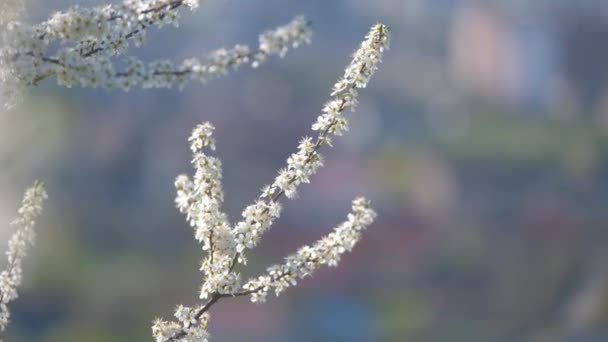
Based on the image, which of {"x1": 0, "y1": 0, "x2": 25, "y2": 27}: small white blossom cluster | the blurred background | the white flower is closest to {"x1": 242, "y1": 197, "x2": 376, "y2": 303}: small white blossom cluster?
the white flower

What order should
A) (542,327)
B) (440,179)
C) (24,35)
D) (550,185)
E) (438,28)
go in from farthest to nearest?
(438,28) → (440,179) → (550,185) → (542,327) → (24,35)

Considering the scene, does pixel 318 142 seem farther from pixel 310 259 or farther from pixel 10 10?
pixel 10 10

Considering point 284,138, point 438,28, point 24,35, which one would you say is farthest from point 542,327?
point 438,28

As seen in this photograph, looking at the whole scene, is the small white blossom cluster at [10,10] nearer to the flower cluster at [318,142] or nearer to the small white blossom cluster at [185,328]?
the flower cluster at [318,142]

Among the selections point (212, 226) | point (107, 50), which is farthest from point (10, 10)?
point (212, 226)

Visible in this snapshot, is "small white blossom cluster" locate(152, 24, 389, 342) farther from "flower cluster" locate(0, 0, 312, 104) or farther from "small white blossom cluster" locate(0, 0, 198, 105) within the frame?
"small white blossom cluster" locate(0, 0, 198, 105)

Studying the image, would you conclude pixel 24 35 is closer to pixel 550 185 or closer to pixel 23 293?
pixel 23 293
